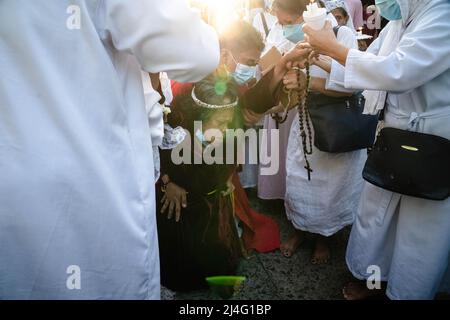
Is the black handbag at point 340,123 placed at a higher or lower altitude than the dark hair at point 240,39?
lower

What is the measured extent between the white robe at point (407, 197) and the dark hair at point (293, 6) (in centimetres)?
63

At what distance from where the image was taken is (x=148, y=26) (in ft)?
3.20

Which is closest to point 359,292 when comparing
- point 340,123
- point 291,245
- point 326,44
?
point 291,245

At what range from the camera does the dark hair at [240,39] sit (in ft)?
7.88

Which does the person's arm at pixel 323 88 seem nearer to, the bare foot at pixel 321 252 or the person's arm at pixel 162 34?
the bare foot at pixel 321 252

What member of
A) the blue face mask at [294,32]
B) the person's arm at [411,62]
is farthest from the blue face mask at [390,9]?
the blue face mask at [294,32]

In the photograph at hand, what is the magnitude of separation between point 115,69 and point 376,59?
4.20 feet

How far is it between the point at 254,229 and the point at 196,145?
124 cm

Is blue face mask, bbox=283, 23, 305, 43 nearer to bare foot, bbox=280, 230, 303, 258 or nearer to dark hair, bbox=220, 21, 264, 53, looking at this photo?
dark hair, bbox=220, 21, 264, 53

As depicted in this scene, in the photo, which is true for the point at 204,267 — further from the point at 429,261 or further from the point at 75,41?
the point at 75,41

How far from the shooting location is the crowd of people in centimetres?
102

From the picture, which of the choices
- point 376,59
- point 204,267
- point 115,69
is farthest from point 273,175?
point 115,69

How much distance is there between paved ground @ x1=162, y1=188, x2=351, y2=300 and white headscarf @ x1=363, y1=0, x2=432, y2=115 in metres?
1.28

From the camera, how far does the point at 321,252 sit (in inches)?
109
